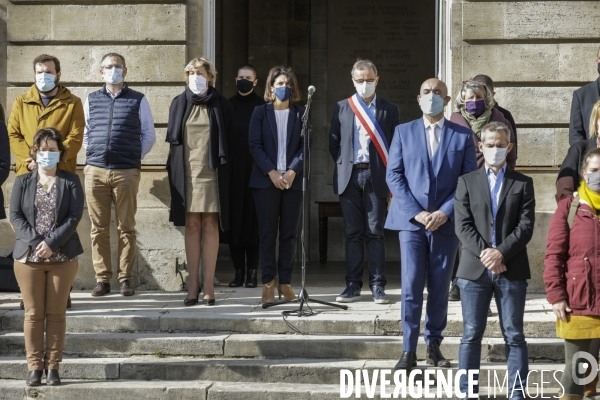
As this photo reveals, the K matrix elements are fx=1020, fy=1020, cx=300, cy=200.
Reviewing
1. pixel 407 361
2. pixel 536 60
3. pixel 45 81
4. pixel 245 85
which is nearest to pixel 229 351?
pixel 407 361

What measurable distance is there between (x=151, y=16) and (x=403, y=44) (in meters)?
4.78

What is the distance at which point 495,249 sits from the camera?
6.45m

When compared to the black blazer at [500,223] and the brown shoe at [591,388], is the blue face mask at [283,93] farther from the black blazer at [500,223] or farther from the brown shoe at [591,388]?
the brown shoe at [591,388]

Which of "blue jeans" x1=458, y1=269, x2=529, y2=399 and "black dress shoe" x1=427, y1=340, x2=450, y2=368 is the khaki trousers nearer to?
"black dress shoe" x1=427, y1=340, x2=450, y2=368

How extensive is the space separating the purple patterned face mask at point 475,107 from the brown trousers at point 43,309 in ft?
10.9

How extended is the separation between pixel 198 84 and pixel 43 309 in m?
2.51

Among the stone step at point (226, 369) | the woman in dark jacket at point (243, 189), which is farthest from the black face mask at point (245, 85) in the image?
the stone step at point (226, 369)

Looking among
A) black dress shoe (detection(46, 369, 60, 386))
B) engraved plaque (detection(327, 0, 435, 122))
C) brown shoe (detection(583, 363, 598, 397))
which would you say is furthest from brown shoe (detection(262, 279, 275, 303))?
engraved plaque (detection(327, 0, 435, 122))

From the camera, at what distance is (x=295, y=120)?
8812mm

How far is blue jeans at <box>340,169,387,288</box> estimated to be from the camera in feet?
28.4

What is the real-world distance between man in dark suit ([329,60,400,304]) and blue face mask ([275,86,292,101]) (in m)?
0.48

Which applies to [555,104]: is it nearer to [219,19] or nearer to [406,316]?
[406,316]

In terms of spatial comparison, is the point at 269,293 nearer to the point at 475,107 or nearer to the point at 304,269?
the point at 304,269

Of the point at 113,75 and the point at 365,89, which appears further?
the point at 113,75
